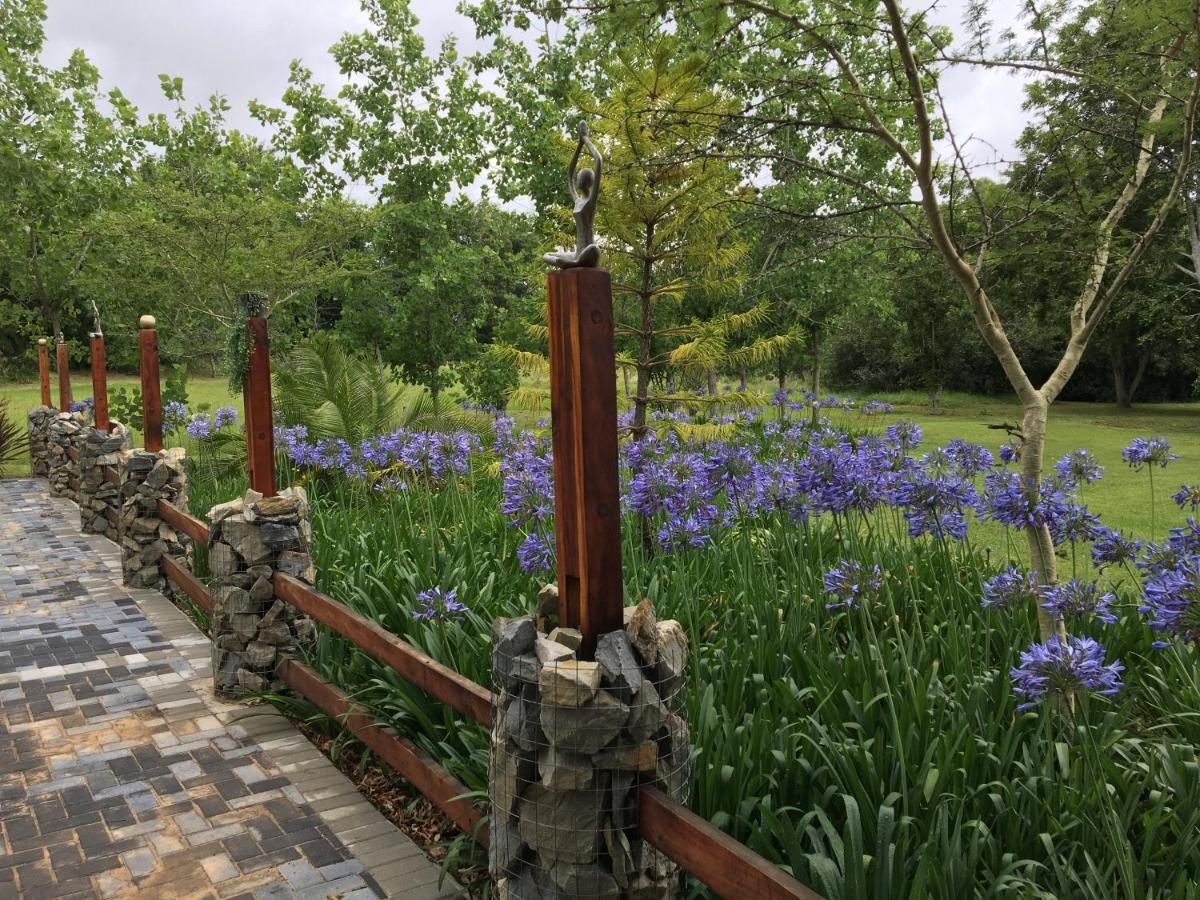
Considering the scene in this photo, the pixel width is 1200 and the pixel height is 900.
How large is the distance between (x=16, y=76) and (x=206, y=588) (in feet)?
39.9

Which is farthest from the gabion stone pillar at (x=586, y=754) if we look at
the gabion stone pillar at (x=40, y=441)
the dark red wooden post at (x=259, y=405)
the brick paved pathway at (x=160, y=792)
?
the gabion stone pillar at (x=40, y=441)

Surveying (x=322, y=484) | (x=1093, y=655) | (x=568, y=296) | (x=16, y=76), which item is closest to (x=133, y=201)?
(x=16, y=76)

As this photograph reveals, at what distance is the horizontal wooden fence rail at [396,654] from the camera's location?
2.77m

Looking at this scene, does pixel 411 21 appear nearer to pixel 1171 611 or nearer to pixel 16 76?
pixel 16 76

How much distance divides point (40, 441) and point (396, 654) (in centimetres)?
1293

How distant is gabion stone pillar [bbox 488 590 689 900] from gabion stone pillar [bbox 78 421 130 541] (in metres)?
7.23

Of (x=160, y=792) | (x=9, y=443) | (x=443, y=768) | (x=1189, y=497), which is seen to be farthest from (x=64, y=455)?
(x=1189, y=497)

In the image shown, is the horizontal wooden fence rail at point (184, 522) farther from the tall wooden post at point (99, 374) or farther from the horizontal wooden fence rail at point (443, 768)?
the tall wooden post at point (99, 374)

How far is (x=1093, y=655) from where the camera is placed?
2.23 meters

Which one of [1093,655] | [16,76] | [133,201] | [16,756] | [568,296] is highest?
[16,76]

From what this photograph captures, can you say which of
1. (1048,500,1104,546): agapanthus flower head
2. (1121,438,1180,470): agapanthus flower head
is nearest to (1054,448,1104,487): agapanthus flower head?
(1121,438,1180,470): agapanthus flower head

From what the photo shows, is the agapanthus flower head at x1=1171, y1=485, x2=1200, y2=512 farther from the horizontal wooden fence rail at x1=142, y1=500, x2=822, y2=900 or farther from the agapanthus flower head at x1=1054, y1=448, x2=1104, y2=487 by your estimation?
the horizontal wooden fence rail at x1=142, y1=500, x2=822, y2=900

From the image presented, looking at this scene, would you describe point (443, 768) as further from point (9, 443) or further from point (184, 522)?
point (9, 443)

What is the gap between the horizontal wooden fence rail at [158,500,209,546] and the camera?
5211 mm
